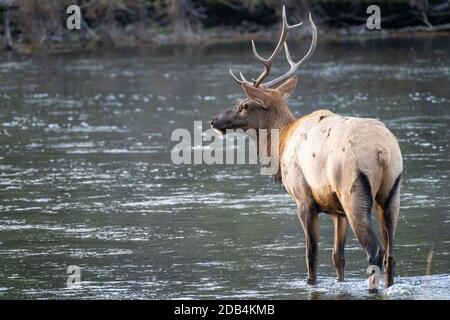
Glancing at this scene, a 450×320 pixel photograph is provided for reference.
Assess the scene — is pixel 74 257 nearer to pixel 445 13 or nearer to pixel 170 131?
pixel 170 131

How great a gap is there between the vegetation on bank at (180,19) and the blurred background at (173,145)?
3.2 inches

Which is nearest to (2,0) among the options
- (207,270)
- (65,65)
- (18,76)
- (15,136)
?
(65,65)

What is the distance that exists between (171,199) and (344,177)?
20.7 feet

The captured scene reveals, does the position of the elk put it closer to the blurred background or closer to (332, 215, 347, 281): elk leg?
(332, 215, 347, 281): elk leg

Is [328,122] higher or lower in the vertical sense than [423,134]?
higher

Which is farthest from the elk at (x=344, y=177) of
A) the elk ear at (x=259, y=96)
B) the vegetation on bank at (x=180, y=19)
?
the vegetation on bank at (x=180, y=19)

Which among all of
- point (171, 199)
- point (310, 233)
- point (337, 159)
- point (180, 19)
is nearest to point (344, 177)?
point (337, 159)

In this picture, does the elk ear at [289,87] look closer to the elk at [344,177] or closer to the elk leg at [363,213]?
the elk at [344,177]

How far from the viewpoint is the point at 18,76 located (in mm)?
34594

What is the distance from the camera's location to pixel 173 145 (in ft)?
68.6

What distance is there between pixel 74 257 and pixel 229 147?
337 inches

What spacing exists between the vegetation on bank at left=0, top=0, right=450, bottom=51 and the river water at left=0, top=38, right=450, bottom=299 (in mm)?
11966

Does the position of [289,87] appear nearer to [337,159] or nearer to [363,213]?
[337,159]

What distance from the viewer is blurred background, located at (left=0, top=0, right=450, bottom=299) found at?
1126 cm
